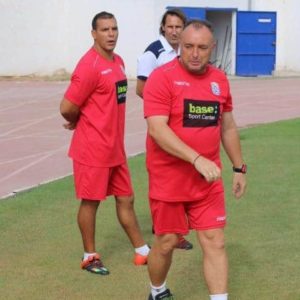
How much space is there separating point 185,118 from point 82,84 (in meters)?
1.36

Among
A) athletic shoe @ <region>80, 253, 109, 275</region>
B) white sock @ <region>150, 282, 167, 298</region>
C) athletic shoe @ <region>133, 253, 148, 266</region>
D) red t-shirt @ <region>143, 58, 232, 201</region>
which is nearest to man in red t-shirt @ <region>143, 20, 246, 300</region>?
red t-shirt @ <region>143, 58, 232, 201</region>

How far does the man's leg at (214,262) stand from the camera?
4891 mm

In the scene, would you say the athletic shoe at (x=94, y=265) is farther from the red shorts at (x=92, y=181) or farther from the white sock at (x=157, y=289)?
the white sock at (x=157, y=289)

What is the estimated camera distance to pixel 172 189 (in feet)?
16.3

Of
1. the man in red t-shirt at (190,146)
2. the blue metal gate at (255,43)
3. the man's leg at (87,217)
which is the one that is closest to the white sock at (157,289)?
the man in red t-shirt at (190,146)

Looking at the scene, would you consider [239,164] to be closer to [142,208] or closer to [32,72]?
[142,208]

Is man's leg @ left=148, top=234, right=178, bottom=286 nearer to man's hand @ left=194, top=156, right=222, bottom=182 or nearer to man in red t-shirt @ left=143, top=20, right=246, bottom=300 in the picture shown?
man in red t-shirt @ left=143, top=20, right=246, bottom=300

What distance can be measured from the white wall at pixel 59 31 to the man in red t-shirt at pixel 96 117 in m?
19.1

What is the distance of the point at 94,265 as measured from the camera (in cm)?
628

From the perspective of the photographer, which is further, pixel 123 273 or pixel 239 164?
pixel 123 273

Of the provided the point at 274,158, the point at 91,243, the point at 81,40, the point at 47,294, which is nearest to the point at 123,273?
the point at 91,243

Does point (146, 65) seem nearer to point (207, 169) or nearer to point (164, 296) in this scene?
point (164, 296)

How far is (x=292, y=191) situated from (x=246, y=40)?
18830 mm

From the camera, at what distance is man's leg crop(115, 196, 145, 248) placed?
6379 mm
